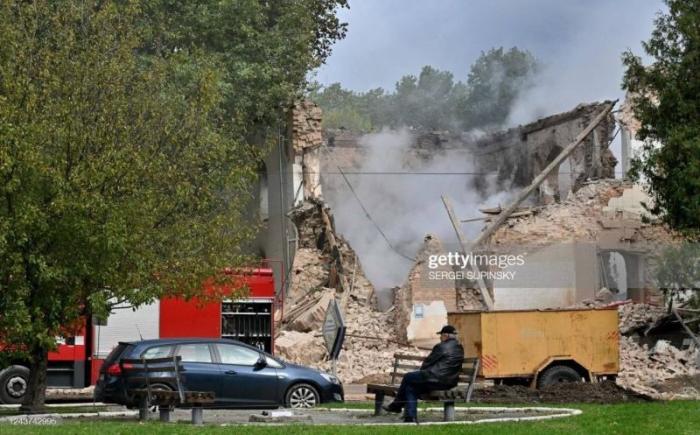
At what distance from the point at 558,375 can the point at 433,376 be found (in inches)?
399

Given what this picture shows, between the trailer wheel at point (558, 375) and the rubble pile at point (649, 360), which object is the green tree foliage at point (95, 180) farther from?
the rubble pile at point (649, 360)

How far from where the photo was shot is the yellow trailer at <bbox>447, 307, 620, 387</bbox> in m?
25.1

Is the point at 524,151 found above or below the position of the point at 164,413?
above

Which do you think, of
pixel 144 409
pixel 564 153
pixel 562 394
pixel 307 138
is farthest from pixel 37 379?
pixel 564 153

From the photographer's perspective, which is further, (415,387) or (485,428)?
(415,387)

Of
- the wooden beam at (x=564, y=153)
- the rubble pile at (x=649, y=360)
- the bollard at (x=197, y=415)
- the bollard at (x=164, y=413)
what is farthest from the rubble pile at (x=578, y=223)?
the bollard at (x=197, y=415)

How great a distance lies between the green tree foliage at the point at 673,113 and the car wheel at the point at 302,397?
8287 millimetres

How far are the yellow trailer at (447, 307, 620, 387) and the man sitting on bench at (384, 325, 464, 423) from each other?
9326mm

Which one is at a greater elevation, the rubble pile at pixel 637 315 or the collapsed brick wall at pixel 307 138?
the collapsed brick wall at pixel 307 138

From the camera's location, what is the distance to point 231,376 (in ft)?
64.6

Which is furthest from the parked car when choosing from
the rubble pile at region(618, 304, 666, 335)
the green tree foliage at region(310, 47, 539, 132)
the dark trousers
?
the green tree foliage at region(310, 47, 539, 132)

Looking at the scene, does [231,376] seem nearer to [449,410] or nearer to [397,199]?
[449,410]

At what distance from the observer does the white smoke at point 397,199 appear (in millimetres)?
43094

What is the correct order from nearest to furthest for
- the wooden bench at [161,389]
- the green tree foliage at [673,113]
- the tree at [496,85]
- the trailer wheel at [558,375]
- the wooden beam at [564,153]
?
1. the wooden bench at [161,389]
2. the green tree foliage at [673,113]
3. the trailer wheel at [558,375]
4. the wooden beam at [564,153]
5. the tree at [496,85]
